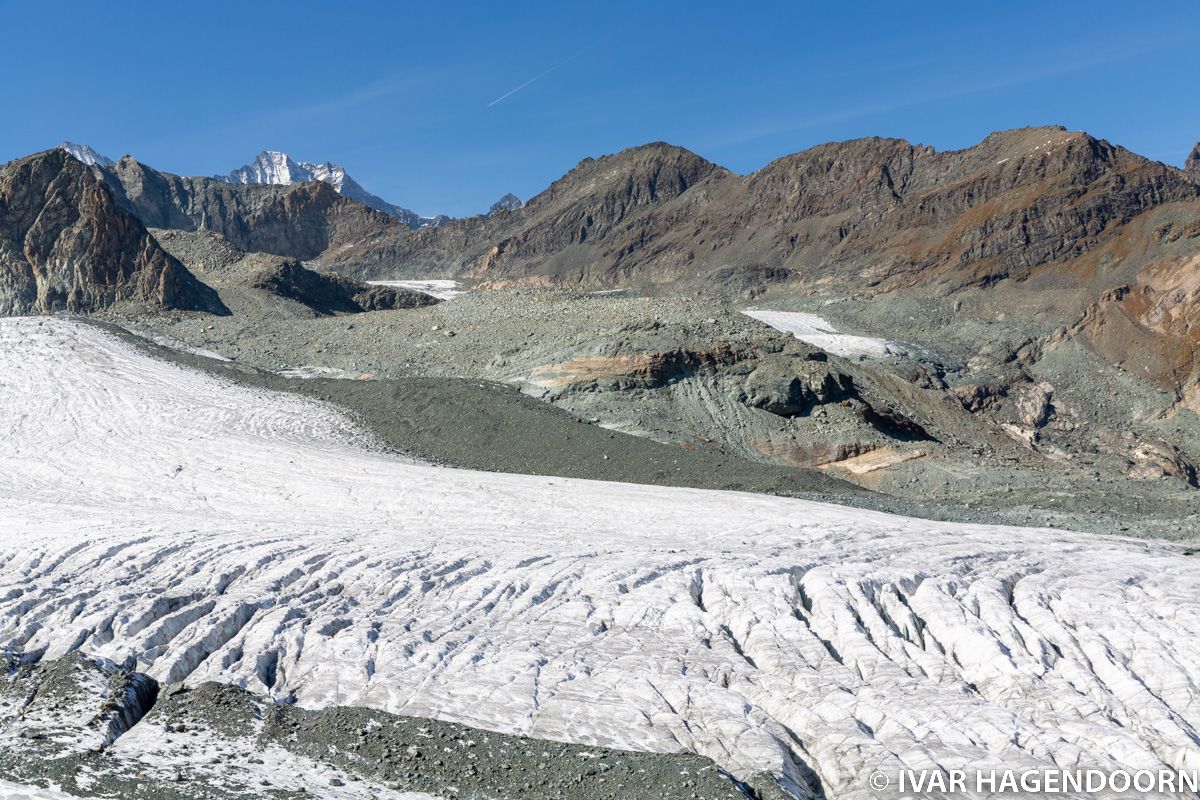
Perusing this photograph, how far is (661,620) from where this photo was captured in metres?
11.0

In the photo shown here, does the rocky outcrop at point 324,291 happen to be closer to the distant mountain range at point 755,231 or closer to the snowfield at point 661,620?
the distant mountain range at point 755,231

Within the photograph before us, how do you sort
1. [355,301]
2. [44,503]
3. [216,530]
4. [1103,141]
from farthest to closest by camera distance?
[1103,141] < [355,301] < [44,503] < [216,530]

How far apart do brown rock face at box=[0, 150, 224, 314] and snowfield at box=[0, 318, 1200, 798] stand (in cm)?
3126

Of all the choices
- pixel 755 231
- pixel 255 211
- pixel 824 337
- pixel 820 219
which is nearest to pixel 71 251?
pixel 824 337

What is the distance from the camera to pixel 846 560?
1313 centimetres

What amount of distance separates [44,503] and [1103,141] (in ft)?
260

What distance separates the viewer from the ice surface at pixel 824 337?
49531 mm

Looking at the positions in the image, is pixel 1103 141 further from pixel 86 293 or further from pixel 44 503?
pixel 44 503

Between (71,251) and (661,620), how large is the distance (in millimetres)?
43951

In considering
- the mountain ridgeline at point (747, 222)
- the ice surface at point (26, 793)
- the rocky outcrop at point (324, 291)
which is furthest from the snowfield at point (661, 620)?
Result: the rocky outcrop at point (324, 291)

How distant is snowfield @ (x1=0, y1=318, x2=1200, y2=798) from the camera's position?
8.75 meters

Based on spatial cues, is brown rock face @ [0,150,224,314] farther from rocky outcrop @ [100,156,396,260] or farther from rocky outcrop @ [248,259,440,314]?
rocky outcrop @ [100,156,396,260]

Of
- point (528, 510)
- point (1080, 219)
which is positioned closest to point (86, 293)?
point (528, 510)

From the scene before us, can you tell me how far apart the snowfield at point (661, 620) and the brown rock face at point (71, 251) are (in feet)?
103
